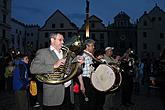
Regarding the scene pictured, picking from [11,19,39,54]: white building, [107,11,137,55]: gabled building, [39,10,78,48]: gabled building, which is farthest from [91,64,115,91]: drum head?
[11,19,39,54]: white building

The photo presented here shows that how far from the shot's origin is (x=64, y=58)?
469cm

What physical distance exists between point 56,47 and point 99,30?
53.0m

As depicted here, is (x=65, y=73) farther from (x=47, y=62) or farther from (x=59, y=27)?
(x=59, y=27)

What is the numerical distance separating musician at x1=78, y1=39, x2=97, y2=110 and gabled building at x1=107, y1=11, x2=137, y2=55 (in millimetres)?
50800

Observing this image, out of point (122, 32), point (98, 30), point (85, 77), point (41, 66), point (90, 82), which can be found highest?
point (98, 30)

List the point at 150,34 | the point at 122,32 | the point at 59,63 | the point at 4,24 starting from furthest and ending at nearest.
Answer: the point at 122,32, the point at 150,34, the point at 4,24, the point at 59,63

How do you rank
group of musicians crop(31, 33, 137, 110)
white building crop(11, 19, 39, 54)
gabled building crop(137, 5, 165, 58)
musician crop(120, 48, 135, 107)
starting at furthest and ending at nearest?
white building crop(11, 19, 39, 54) → gabled building crop(137, 5, 165, 58) → musician crop(120, 48, 135, 107) → group of musicians crop(31, 33, 137, 110)

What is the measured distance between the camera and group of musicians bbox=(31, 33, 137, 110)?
462 cm

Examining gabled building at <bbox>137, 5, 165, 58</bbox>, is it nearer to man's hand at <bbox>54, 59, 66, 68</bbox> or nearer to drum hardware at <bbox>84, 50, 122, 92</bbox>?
drum hardware at <bbox>84, 50, 122, 92</bbox>

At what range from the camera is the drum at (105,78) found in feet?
23.2

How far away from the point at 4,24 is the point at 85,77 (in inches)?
1624

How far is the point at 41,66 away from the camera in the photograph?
14.8 feet

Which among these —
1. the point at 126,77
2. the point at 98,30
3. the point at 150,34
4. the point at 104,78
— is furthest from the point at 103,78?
the point at 150,34

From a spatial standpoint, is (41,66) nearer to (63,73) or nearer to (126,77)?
(63,73)
